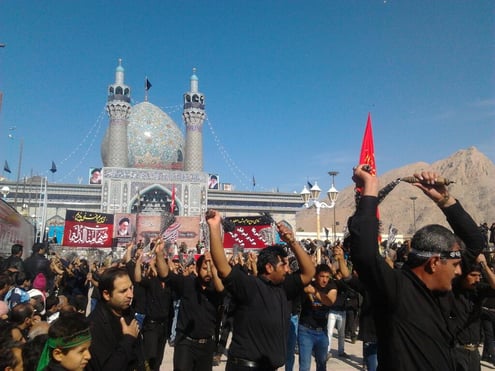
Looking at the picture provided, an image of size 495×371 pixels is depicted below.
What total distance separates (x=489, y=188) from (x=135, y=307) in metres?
96.7

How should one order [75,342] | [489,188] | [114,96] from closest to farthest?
1. [75,342]
2. [114,96]
3. [489,188]

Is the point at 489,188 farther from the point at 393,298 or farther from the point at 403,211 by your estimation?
the point at 393,298

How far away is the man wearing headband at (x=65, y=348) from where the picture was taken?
2.29m

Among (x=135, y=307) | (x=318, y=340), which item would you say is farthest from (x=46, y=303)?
(x=318, y=340)

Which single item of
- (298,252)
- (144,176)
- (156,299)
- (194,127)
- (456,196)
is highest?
(194,127)

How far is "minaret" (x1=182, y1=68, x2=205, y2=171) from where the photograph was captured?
44.9 m

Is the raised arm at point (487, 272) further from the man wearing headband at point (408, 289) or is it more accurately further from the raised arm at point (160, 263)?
the raised arm at point (160, 263)

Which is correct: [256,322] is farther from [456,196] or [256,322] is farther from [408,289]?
[456,196]

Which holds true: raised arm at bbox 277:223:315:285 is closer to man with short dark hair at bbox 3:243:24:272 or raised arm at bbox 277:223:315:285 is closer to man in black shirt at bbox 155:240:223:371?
man in black shirt at bbox 155:240:223:371

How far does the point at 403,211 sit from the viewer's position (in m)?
89.6

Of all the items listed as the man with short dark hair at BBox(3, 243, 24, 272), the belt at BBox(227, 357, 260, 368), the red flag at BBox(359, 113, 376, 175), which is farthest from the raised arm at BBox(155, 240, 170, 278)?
the red flag at BBox(359, 113, 376, 175)

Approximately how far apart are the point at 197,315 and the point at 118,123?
41.2m

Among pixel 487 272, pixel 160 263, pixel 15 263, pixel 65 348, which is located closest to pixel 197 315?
pixel 160 263

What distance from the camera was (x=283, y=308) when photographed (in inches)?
134
